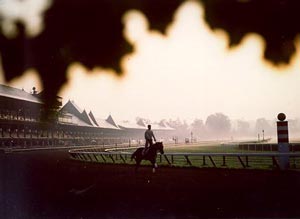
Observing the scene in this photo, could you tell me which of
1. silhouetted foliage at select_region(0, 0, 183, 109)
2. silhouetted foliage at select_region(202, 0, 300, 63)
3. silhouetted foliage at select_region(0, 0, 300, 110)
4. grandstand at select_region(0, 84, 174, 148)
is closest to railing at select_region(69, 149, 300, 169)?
silhouetted foliage at select_region(202, 0, 300, 63)

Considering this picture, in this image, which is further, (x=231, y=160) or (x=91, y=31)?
(x=231, y=160)

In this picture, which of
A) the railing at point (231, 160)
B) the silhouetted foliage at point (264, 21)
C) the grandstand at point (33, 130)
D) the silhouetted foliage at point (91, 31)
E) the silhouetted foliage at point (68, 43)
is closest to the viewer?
the silhouetted foliage at point (264, 21)

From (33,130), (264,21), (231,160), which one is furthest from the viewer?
(33,130)

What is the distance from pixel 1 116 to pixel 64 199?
35.2m

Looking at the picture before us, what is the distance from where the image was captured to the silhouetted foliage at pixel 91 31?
3.27 metres

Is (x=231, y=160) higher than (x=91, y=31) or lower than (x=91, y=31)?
lower

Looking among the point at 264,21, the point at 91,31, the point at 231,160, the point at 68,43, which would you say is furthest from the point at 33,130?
the point at 264,21

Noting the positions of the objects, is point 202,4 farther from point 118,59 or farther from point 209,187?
point 209,187

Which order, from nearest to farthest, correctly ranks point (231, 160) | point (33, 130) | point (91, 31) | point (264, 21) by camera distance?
point (264, 21)
point (91, 31)
point (231, 160)
point (33, 130)

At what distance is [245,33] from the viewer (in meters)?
3.23

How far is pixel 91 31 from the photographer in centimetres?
387

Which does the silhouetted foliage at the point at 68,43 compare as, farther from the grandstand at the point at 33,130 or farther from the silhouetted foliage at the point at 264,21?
the grandstand at the point at 33,130

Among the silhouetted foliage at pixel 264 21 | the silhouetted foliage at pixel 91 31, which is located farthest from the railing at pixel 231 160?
the silhouetted foliage at pixel 91 31

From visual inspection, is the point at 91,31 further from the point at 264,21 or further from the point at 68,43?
the point at 264,21
